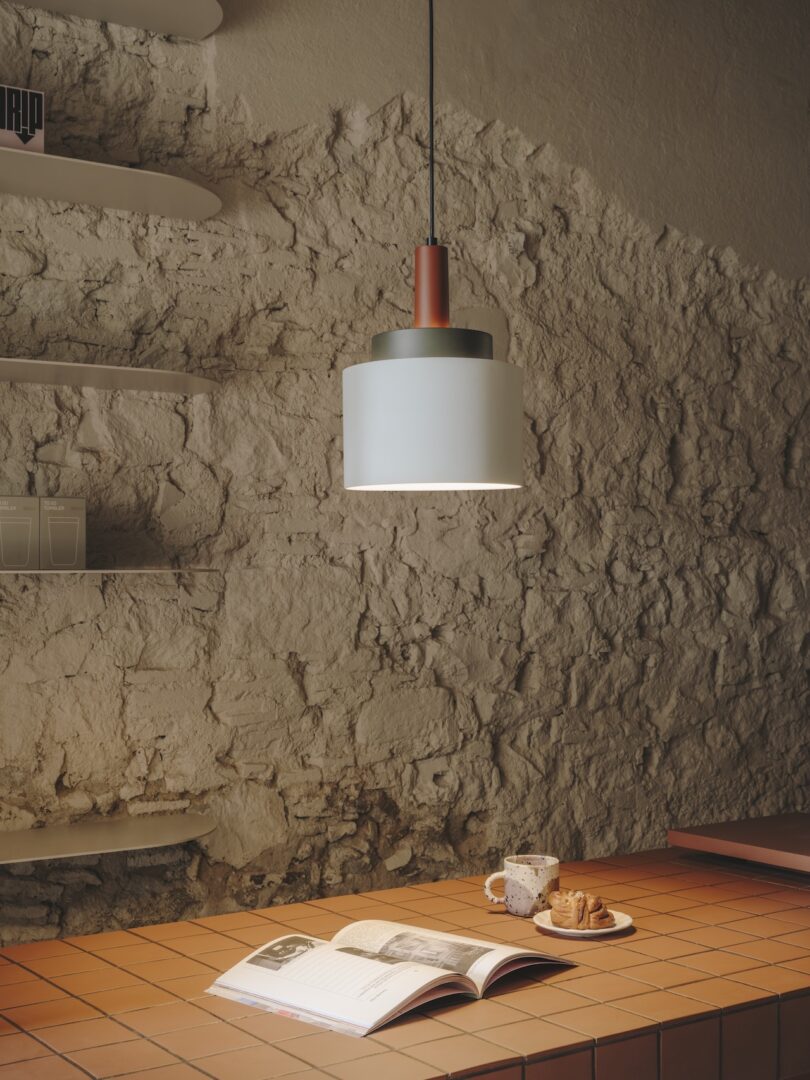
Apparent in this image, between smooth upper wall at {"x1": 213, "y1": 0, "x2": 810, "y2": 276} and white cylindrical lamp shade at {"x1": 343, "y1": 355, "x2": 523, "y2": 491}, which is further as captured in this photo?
smooth upper wall at {"x1": 213, "y1": 0, "x2": 810, "y2": 276}

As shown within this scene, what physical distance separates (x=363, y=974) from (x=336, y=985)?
2.0 inches

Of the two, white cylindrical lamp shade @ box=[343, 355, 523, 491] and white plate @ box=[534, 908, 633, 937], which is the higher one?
white cylindrical lamp shade @ box=[343, 355, 523, 491]

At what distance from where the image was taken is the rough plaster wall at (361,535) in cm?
257

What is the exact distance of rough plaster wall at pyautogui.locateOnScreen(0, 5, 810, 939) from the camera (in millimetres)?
2566

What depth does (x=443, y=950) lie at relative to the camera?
6.35 ft

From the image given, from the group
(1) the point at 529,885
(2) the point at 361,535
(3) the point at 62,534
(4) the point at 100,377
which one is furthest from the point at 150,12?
(1) the point at 529,885

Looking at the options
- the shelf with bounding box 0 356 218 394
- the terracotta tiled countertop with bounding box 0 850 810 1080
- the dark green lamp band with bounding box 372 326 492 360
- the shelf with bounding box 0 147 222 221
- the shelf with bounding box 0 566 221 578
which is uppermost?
the shelf with bounding box 0 147 222 221

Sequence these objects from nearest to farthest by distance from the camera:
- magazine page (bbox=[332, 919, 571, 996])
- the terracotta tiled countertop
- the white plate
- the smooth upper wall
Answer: the terracotta tiled countertop < magazine page (bbox=[332, 919, 571, 996]) < the white plate < the smooth upper wall

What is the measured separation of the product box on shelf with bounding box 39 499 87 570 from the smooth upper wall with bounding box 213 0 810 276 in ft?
3.38

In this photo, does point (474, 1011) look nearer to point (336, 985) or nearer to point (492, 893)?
point (336, 985)

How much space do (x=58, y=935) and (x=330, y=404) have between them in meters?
1.32

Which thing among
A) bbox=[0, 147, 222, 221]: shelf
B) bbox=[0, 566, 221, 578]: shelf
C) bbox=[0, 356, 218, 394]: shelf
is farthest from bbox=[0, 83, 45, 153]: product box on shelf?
bbox=[0, 566, 221, 578]: shelf

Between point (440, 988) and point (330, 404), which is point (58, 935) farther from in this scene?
point (330, 404)

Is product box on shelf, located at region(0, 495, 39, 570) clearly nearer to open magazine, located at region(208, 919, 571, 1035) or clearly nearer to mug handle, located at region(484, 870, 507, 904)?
open magazine, located at region(208, 919, 571, 1035)
